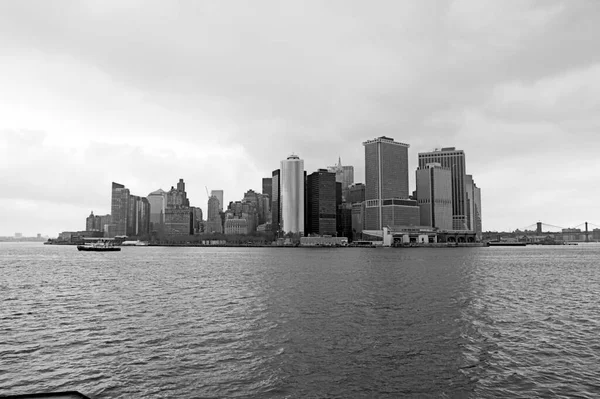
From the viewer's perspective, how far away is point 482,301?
55281 millimetres

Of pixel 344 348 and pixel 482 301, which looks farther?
pixel 482 301

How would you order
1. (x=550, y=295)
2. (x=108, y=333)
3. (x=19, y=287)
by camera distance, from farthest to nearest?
1. (x=19, y=287)
2. (x=550, y=295)
3. (x=108, y=333)

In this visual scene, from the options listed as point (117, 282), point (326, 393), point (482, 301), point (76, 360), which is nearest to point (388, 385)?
point (326, 393)

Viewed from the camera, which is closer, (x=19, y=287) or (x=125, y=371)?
(x=125, y=371)

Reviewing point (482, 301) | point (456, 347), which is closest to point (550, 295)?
point (482, 301)

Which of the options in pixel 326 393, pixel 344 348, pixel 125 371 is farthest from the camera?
pixel 344 348

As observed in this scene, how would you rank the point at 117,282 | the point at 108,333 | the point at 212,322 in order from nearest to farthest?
1. the point at 108,333
2. the point at 212,322
3. the point at 117,282

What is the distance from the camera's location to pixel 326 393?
2314 cm

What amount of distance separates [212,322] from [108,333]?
357 inches

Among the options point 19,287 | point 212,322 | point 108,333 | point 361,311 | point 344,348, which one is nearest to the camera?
point 344,348

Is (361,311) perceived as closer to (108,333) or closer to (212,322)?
(212,322)

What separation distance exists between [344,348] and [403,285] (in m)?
45.4

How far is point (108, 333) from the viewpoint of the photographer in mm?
36938

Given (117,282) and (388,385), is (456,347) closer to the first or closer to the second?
(388,385)
